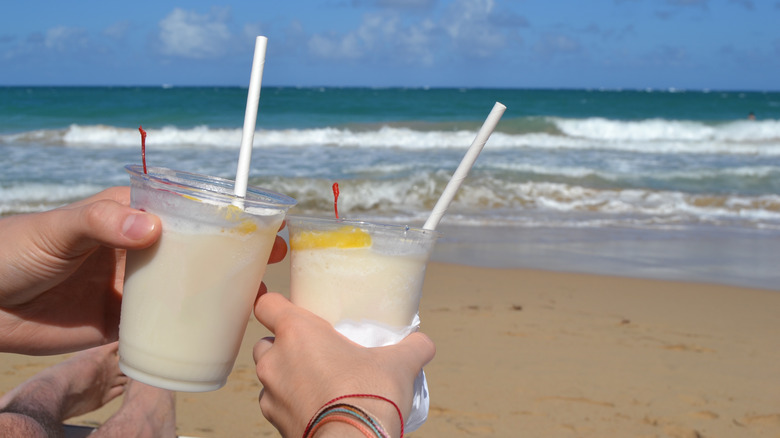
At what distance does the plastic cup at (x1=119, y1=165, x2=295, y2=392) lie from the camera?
1.40 m

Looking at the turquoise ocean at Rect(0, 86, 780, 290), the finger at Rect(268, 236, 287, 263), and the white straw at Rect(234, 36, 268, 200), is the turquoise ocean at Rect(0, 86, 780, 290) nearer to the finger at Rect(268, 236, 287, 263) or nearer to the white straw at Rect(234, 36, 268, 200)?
the finger at Rect(268, 236, 287, 263)

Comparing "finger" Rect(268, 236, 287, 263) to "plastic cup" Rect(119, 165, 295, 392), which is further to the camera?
"finger" Rect(268, 236, 287, 263)

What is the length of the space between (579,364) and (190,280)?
299cm

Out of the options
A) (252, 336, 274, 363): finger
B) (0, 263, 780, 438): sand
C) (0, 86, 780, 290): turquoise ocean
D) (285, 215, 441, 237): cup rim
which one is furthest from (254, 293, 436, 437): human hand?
(0, 86, 780, 290): turquoise ocean

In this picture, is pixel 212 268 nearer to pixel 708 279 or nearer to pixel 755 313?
pixel 755 313

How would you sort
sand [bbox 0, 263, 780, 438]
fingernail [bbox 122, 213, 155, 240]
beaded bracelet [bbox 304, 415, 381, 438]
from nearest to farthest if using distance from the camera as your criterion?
beaded bracelet [bbox 304, 415, 381, 438]
fingernail [bbox 122, 213, 155, 240]
sand [bbox 0, 263, 780, 438]

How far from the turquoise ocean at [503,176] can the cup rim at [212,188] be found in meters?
4.47

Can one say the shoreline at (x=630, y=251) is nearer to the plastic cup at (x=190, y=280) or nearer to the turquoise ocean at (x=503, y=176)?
the turquoise ocean at (x=503, y=176)

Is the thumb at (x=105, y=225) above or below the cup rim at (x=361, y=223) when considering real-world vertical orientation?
below

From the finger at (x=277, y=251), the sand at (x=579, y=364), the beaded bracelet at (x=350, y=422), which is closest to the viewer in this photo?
the beaded bracelet at (x=350, y=422)

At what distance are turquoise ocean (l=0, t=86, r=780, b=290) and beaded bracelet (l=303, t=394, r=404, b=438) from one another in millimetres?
4764

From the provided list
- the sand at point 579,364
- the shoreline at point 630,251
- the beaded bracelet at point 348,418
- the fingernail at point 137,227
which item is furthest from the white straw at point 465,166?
the shoreline at point 630,251

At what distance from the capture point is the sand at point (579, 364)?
3.30 meters

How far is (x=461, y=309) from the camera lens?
4.78 metres
